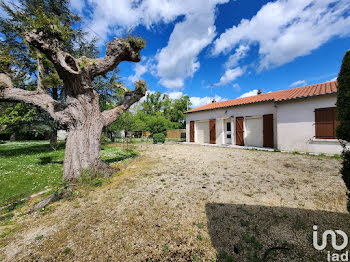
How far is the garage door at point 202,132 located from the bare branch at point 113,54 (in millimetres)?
11287

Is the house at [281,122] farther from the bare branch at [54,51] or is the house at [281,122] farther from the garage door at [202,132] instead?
the bare branch at [54,51]

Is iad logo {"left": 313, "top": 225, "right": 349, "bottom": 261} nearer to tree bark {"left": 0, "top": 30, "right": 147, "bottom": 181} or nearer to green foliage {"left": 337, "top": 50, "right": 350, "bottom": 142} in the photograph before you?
green foliage {"left": 337, "top": 50, "right": 350, "bottom": 142}

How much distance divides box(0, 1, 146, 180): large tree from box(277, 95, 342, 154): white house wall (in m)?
9.89

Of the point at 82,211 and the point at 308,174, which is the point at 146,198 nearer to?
the point at 82,211

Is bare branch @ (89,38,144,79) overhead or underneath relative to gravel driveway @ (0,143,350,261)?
overhead

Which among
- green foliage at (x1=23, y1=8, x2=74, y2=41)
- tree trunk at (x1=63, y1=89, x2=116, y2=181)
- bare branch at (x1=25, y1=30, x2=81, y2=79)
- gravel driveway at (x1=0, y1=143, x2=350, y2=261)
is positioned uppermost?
green foliage at (x1=23, y1=8, x2=74, y2=41)

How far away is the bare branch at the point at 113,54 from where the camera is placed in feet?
14.6

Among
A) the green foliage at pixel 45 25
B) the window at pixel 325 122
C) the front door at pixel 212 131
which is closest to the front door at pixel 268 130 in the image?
the window at pixel 325 122

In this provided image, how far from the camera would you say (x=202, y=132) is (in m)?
15.0

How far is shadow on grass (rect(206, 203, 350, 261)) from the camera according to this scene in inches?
68.8

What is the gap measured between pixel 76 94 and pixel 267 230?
20.4 feet

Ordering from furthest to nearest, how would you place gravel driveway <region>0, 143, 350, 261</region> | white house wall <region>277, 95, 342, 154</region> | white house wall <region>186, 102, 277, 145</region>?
white house wall <region>186, 102, 277, 145</region> → white house wall <region>277, 95, 342, 154</region> → gravel driveway <region>0, 143, 350, 261</region>

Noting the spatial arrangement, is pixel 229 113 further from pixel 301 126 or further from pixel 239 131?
pixel 301 126

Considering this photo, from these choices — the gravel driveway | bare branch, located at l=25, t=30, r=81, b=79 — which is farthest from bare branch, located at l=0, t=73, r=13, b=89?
the gravel driveway
